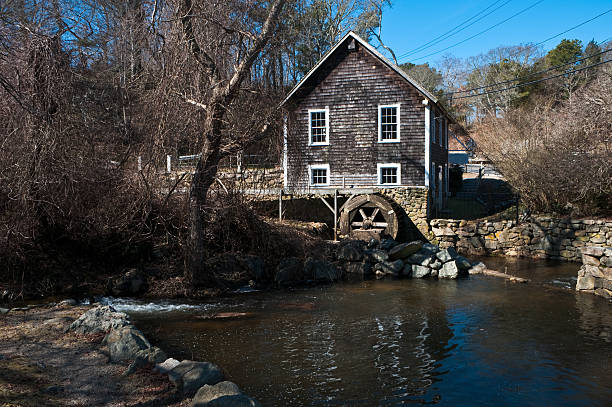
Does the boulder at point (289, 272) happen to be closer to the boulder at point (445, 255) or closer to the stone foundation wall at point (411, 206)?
the boulder at point (445, 255)

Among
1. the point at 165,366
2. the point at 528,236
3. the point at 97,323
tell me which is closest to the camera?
the point at 165,366

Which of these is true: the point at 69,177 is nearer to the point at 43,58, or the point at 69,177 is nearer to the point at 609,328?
the point at 43,58

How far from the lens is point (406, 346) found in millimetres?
8102

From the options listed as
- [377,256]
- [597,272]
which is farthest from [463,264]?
[597,272]

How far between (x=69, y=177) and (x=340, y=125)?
1361 cm

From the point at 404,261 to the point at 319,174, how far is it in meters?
8.20

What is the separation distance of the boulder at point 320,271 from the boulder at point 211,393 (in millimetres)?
8905

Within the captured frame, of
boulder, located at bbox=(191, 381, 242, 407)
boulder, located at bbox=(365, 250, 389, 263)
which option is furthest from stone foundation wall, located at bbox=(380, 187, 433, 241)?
boulder, located at bbox=(191, 381, 242, 407)

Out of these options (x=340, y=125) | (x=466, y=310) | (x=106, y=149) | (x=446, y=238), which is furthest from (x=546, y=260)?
(x=106, y=149)

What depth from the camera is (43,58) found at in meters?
9.40

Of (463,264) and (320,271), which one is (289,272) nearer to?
(320,271)

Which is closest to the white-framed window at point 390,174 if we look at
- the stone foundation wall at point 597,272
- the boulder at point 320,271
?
the boulder at point 320,271

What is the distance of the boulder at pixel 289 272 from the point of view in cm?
1306

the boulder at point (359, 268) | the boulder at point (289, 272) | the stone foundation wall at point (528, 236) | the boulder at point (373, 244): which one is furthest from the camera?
the boulder at point (373, 244)
